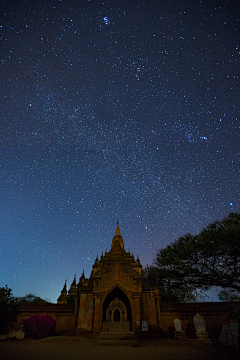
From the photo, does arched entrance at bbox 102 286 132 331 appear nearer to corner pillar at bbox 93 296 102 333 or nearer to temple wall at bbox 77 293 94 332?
temple wall at bbox 77 293 94 332

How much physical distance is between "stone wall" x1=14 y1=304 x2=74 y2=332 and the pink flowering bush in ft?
9.28

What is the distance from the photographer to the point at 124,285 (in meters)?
20.0

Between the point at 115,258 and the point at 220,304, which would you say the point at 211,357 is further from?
the point at 115,258

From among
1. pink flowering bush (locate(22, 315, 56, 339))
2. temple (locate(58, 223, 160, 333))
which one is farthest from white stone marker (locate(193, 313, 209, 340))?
pink flowering bush (locate(22, 315, 56, 339))

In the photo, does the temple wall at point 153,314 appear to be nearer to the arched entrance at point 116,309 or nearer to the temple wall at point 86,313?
the temple wall at point 86,313

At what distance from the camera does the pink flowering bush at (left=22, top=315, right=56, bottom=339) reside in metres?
16.4

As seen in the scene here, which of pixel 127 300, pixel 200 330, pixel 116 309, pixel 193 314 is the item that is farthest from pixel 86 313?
pixel 193 314

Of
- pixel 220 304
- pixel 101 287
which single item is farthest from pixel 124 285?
pixel 220 304

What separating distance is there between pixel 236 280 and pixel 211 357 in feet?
29.6

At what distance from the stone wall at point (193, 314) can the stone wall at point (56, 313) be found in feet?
29.2

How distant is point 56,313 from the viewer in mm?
20688

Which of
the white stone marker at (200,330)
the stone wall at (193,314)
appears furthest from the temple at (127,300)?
the white stone marker at (200,330)

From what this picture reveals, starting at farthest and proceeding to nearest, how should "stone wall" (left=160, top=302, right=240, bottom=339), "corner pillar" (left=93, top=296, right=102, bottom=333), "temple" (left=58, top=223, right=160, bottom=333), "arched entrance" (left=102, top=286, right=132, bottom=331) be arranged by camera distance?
"arched entrance" (left=102, top=286, right=132, bottom=331), "stone wall" (left=160, top=302, right=240, bottom=339), "temple" (left=58, top=223, right=160, bottom=333), "corner pillar" (left=93, top=296, right=102, bottom=333)

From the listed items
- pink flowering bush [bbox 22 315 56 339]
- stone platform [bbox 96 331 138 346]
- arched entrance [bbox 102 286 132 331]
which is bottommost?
stone platform [bbox 96 331 138 346]
